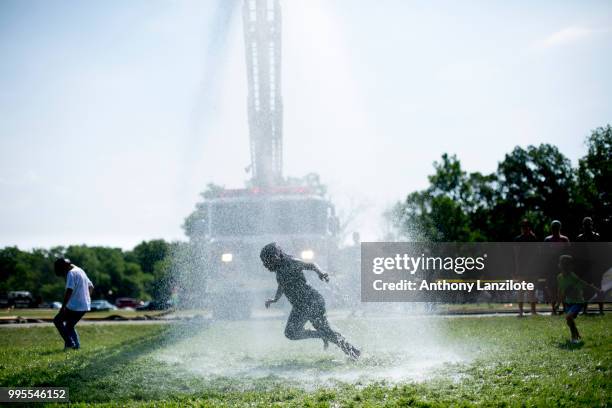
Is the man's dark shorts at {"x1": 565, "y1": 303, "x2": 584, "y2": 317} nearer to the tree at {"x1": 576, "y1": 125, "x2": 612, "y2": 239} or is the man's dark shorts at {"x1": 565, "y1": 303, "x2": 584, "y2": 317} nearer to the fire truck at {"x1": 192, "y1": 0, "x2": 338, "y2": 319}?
the fire truck at {"x1": 192, "y1": 0, "x2": 338, "y2": 319}

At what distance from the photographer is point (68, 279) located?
10.2m

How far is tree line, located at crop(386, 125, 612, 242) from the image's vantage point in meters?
26.5

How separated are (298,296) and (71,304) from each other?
4621 mm

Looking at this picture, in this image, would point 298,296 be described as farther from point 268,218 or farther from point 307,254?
point 268,218

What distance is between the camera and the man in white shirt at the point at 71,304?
10188 mm

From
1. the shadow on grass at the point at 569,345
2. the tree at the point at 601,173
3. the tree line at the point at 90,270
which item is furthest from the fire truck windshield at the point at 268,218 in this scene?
the tree line at the point at 90,270

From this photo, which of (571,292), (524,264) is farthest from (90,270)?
(571,292)

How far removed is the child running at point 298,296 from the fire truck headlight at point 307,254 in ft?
23.5

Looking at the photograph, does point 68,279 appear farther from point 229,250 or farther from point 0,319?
point 0,319

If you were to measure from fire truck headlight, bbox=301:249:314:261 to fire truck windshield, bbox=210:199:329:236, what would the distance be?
0.69 m

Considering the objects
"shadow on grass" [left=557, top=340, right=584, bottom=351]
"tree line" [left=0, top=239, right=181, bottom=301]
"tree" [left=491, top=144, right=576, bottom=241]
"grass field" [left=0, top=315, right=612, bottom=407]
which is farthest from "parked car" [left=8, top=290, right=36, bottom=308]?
"shadow on grass" [left=557, top=340, right=584, bottom=351]

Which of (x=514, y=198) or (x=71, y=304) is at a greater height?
(x=514, y=198)

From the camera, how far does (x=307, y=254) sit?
15.6 meters

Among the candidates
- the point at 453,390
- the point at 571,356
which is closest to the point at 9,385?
the point at 453,390
